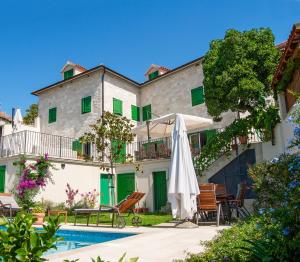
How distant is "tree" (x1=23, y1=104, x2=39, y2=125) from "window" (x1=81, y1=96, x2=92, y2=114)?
9.04m

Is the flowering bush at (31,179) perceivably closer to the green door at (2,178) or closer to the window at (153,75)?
the green door at (2,178)

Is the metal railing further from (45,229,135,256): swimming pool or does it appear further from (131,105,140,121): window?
(45,229,135,256): swimming pool

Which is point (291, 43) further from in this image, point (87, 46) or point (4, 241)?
point (87, 46)

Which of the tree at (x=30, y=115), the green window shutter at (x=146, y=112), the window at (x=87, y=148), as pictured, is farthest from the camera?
the tree at (x=30, y=115)

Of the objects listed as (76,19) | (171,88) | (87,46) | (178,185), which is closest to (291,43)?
(178,185)

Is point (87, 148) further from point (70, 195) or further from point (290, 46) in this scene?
point (290, 46)

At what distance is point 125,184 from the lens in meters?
18.1

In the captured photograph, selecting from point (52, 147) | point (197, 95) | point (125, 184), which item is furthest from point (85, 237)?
point (197, 95)

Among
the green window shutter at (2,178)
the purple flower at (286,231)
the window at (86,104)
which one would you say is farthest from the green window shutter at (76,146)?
the purple flower at (286,231)

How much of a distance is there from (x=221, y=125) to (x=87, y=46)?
8656 millimetres

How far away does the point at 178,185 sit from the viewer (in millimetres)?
8492

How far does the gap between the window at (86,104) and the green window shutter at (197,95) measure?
6927 millimetres

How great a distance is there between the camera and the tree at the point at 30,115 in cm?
2906

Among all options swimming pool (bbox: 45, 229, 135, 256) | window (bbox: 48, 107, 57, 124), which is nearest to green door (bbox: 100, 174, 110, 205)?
window (bbox: 48, 107, 57, 124)
